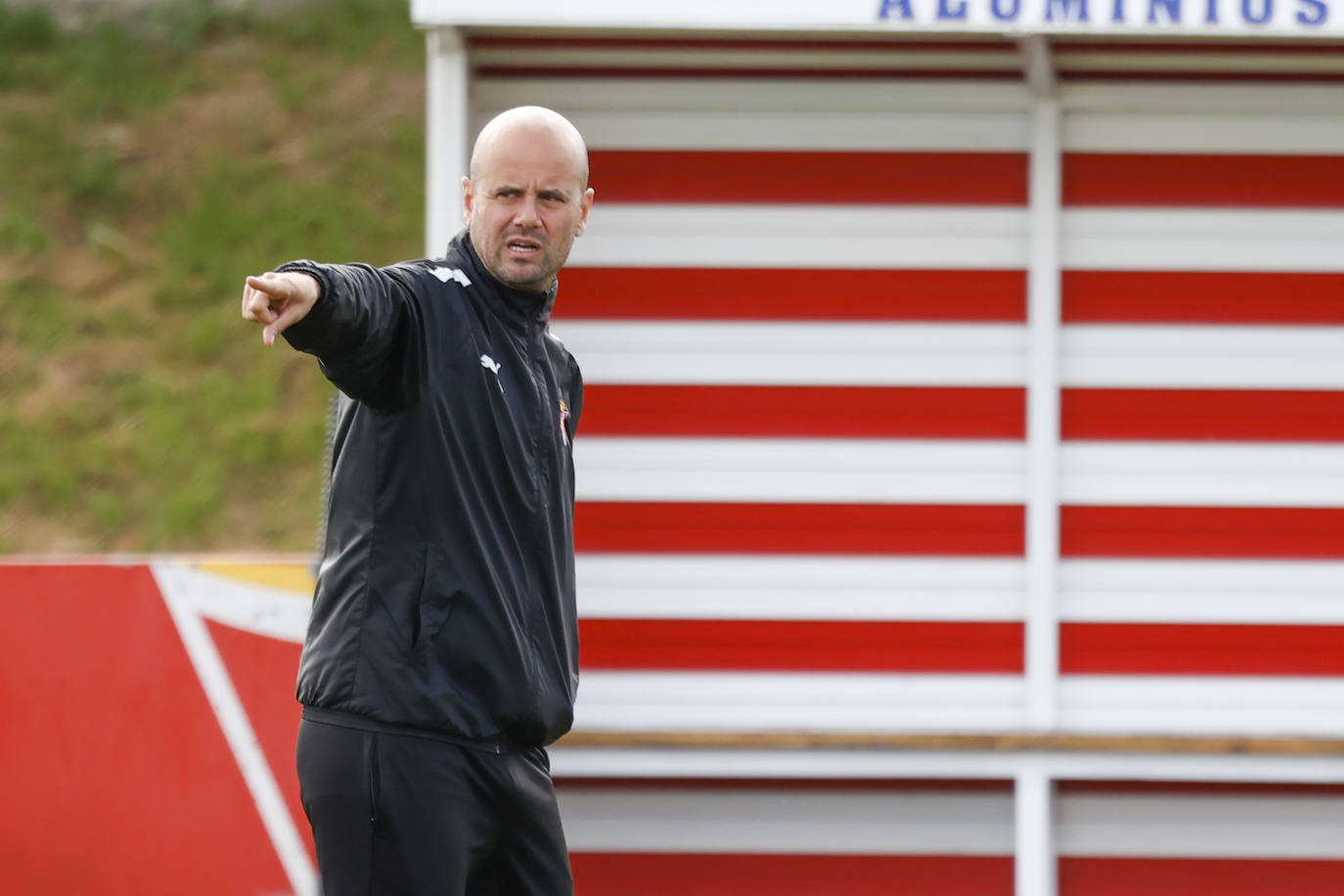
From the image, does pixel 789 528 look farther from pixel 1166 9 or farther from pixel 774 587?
pixel 1166 9

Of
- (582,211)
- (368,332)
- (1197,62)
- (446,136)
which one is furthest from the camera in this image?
(1197,62)

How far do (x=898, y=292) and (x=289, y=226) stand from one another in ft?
26.8

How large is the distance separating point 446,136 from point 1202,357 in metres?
1.74

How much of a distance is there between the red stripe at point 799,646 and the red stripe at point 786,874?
44 centimetres

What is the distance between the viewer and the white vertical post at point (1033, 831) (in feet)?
12.2

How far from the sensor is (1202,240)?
12.4 ft

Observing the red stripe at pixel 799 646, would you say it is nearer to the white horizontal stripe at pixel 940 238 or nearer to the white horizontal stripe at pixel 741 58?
the white horizontal stripe at pixel 940 238


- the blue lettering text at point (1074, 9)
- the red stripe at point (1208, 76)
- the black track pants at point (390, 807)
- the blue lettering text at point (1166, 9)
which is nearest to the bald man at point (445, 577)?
the black track pants at point (390, 807)

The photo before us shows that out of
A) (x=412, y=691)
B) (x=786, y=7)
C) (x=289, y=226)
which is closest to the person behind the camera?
(x=412, y=691)

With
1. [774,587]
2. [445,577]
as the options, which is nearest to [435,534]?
[445,577]

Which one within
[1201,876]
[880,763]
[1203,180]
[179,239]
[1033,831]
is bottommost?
[1201,876]

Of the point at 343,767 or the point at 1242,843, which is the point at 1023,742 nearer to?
the point at 1242,843

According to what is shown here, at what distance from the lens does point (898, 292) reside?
3793 millimetres

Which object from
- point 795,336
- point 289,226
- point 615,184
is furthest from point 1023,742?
point 289,226
